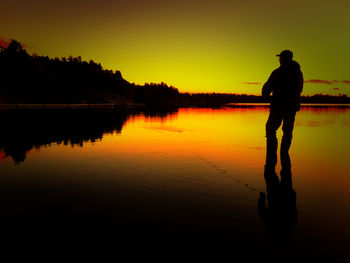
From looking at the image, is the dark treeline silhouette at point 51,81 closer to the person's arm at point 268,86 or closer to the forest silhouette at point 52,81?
the forest silhouette at point 52,81

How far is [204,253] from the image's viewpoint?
10.9 ft

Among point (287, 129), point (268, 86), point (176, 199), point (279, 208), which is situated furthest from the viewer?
point (268, 86)

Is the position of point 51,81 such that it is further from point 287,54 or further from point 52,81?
point 287,54

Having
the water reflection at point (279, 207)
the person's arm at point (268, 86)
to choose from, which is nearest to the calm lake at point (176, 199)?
the water reflection at point (279, 207)

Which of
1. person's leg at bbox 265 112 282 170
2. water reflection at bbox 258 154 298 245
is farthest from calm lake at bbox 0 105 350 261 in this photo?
person's leg at bbox 265 112 282 170

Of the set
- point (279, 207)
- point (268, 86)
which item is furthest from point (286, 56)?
point (279, 207)

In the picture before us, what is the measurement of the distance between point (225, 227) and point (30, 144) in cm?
1099

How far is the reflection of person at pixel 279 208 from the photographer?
4027 mm

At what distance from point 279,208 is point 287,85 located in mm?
4462

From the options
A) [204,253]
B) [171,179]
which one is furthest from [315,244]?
[171,179]

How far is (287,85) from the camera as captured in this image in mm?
8086

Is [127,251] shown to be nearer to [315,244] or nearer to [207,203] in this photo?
[207,203]

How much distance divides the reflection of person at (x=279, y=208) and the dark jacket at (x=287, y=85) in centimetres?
229

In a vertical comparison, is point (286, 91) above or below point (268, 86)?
below
